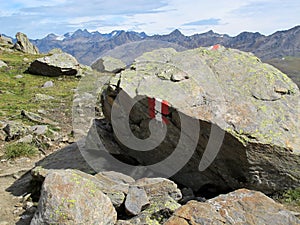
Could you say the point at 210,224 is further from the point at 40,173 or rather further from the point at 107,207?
the point at 40,173

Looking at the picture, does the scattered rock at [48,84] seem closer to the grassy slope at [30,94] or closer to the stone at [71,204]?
the grassy slope at [30,94]

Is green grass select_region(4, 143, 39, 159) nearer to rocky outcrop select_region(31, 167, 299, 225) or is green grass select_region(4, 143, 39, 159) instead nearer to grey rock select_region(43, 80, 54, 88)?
rocky outcrop select_region(31, 167, 299, 225)

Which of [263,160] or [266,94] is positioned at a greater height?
[266,94]

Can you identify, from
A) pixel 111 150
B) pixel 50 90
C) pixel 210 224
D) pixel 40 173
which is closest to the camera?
pixel 210 224

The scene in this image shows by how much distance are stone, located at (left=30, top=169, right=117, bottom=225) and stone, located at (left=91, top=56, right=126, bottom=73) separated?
116 ft

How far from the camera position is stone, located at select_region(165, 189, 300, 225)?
8930 millimetres

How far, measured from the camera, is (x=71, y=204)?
30.3 ft

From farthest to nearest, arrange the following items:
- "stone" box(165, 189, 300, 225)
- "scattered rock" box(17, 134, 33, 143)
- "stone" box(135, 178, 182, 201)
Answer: "scattered rock" box(17, 134, 33, 143)
"stone" box(135, 178, 182, 201)
"stone" box(165, 189, 300, 225)

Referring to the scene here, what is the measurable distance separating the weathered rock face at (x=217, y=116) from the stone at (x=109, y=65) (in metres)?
31.1

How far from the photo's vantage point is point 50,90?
32906mm

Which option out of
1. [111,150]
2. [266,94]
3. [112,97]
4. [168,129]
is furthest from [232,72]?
[111,150]

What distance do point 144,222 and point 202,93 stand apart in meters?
4.90

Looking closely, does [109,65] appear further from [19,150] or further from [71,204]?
[71,204]

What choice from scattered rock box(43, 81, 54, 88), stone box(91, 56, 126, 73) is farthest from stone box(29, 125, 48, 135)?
stone box(91, 56, 126, 73)
